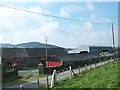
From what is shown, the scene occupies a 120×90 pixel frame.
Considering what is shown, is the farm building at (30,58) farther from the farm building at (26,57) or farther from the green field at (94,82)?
the green field at (94,82)

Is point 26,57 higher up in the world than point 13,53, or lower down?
lower down

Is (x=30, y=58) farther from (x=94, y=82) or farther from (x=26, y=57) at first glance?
(x=94, y=82)

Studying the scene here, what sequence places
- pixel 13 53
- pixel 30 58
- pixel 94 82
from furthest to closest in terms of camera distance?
pixel 30 58
pixel 13 53
pixel 94 82

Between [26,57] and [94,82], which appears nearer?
[94,82]

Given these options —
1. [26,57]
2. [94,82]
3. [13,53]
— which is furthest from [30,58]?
[94,82]

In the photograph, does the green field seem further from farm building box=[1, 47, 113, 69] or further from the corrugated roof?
the corrugated roof

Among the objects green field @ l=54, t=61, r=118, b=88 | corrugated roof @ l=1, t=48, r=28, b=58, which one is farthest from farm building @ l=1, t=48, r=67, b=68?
A: green field @ l=54, t=61, r=118, b=88

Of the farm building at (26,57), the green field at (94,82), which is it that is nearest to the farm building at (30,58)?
the farm building at (26,57)

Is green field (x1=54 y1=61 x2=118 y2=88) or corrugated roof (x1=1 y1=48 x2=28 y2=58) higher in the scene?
corrugated roof (x1=1 y1=48 x2=28 y2=58)

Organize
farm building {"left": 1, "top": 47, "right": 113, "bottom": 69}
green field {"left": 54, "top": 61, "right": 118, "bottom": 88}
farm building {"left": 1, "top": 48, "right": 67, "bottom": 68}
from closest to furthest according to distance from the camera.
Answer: green field {"left": 54, "top": 61, "right": 118, "bottom": 88}
farm building {"left": 1, "top": 47, "right": 113, "bottom": 69}
farm building {"left": 1, "top": 48, "right": 67, "bottom": 68}

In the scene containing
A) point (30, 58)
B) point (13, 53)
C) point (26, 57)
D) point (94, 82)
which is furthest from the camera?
point (30, 58)

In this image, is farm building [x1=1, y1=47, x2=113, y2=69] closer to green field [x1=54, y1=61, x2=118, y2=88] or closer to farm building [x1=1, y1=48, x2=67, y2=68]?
farm building [x1=1, y1=48, x2=67, y2=68]

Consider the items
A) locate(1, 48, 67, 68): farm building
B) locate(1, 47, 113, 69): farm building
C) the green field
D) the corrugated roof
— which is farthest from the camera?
the corrugated roof

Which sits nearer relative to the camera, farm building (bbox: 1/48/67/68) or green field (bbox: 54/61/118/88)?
green field (bbox: 54/61/118/88)
